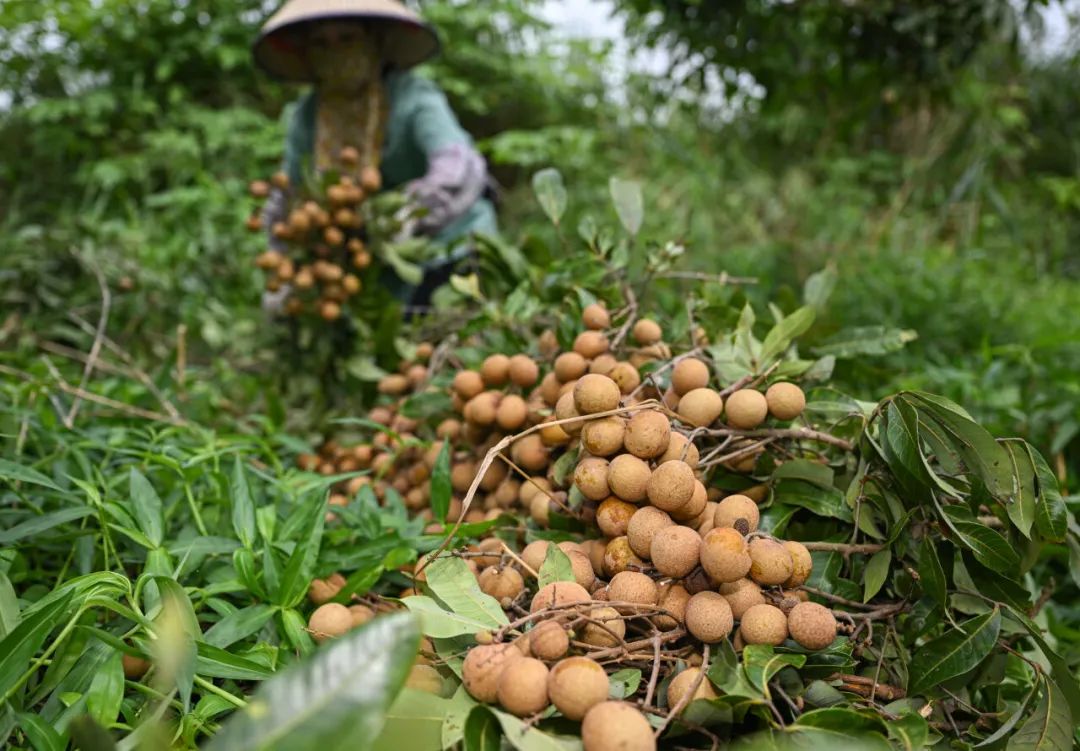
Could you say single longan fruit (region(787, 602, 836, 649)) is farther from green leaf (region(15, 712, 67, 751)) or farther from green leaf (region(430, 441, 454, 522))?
green leaf (region(15, 712, 67, 751))

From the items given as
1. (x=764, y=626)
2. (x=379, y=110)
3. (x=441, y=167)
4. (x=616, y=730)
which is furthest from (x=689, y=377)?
(x=379, y=110)

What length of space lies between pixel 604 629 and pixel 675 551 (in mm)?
78

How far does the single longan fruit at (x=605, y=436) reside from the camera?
0.67 metres

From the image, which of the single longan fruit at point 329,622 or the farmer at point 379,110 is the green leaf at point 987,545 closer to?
the single longan fruit at point 329,622

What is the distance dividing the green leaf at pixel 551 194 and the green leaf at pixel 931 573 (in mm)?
669

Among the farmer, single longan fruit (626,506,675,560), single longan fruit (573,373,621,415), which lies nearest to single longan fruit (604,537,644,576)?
single longan fruit (626,506,675,560)

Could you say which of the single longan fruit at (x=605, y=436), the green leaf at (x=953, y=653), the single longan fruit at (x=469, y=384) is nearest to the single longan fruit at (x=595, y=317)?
the single longan fruit at (x=469, y=384)

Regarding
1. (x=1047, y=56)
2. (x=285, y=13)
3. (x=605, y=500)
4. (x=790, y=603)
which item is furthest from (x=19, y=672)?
(x=1047, y=56)

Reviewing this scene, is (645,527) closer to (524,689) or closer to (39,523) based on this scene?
(524,689)

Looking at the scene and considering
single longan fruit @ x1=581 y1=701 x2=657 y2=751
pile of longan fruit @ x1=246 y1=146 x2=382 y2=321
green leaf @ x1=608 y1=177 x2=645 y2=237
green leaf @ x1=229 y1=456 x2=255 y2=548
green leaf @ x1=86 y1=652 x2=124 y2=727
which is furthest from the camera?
pile of longan fruit @ x1=246 y1=146 x2=382 y2=321

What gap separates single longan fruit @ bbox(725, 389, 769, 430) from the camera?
0.73m

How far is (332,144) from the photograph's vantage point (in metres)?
1.82

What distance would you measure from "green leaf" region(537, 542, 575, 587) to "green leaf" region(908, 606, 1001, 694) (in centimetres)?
28

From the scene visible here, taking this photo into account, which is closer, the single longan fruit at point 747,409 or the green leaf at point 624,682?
the green leaf at point 624,682
